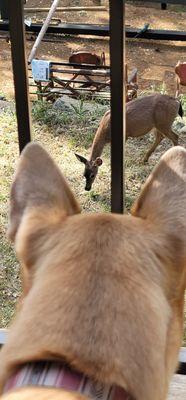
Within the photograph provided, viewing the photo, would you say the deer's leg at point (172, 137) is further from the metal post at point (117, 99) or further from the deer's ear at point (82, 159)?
the metal post at point (117, 99)

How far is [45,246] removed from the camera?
4.28 feet

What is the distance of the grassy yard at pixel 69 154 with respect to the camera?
454 cm

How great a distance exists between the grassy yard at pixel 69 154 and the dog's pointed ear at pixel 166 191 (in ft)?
8.72

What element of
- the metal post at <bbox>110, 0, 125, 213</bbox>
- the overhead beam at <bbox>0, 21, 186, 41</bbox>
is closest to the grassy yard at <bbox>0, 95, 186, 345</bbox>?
the metal post at <bbox>110, 0, 125, 213</bbox>

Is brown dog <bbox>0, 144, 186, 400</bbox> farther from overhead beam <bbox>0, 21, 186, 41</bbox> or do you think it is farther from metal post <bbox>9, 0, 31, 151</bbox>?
overhead beam <bbox>0, 21, 186, 41</bbox>

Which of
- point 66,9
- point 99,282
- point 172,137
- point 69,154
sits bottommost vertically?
point 99,282

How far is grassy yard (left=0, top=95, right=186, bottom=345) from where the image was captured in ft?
14.9

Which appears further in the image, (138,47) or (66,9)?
(66,9)

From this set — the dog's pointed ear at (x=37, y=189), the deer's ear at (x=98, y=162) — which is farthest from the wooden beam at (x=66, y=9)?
the dog's pointed ear at (x=37, y=189)

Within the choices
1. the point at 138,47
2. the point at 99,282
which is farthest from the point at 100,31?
the point at 99,282

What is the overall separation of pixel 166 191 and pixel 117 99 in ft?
1.44

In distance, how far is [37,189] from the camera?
145 centimetres

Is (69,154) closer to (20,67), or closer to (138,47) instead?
(20,67)

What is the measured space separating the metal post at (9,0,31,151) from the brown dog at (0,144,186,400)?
14.4 inches
